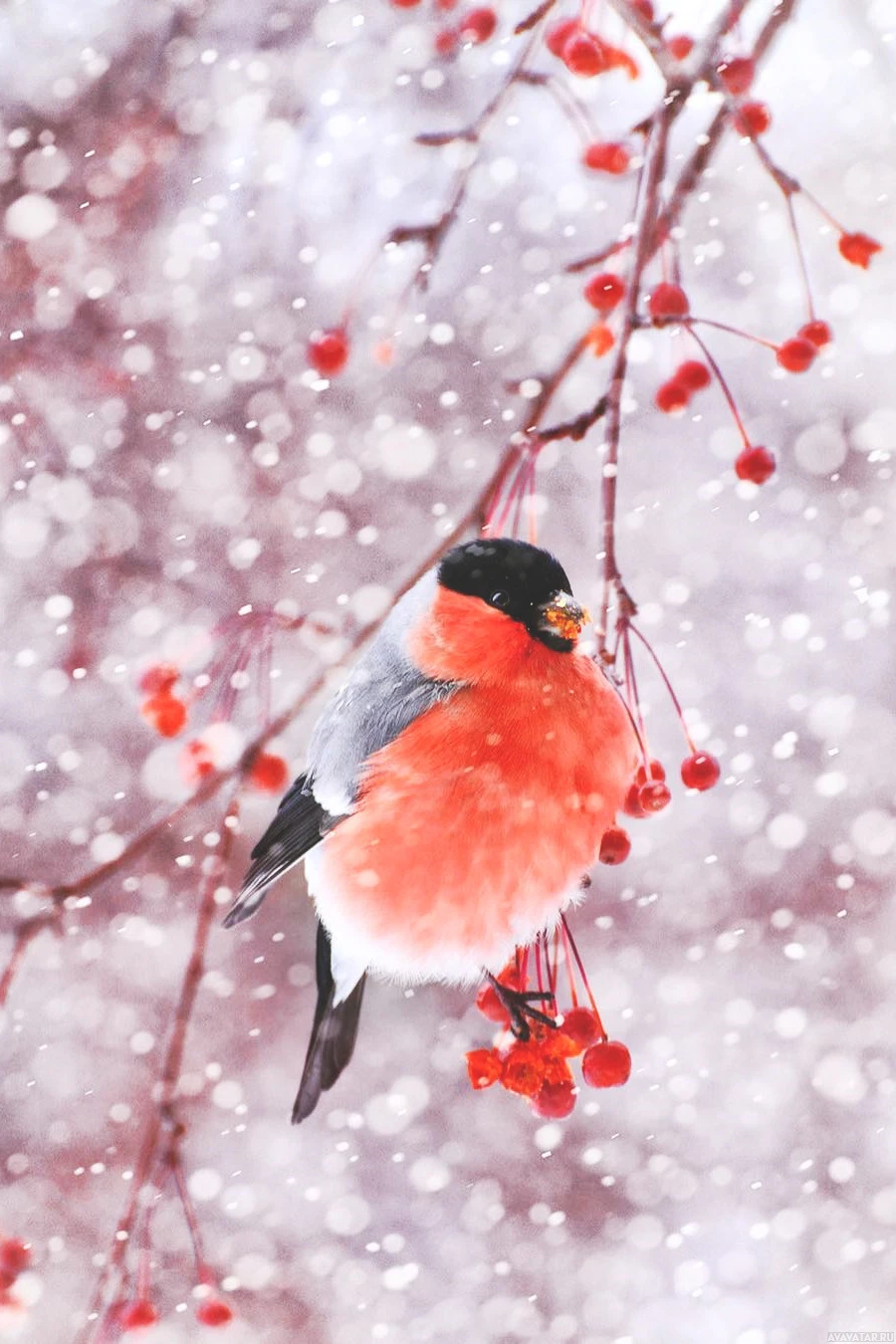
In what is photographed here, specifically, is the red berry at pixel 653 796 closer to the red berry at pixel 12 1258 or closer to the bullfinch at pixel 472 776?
the bullfinch at pixel 472 776

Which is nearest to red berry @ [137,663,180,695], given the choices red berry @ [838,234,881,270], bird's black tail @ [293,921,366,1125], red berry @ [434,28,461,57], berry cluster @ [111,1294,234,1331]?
bird's black tail @ [293,921,366,1125]

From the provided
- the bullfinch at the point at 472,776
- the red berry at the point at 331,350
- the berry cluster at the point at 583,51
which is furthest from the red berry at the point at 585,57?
the bullfinch at the point at 472,776

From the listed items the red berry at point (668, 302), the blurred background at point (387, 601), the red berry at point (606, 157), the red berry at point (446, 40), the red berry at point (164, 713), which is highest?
the red berry at point (446, 40)

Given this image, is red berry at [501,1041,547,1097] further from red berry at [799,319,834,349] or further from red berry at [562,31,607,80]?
red berry at [562,31,607,80]

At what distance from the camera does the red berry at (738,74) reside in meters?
0.76

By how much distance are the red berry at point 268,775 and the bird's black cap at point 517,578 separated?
0.21 metres

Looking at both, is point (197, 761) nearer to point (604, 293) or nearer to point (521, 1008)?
point (521, 1008)

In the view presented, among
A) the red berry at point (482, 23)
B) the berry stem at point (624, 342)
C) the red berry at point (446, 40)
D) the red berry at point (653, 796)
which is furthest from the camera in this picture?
the red berry at point (446, 40)

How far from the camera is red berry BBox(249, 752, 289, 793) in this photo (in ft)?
2.60

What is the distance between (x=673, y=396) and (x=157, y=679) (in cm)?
41

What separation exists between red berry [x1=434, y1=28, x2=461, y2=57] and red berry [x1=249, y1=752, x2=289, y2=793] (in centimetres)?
75

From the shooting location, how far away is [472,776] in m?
0.68

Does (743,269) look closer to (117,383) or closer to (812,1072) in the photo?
(117,383)

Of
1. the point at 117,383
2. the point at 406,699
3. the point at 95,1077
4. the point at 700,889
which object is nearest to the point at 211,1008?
the point at 95,1077
